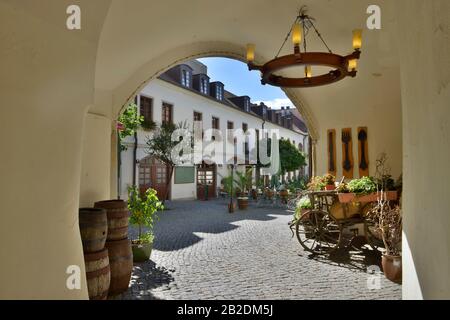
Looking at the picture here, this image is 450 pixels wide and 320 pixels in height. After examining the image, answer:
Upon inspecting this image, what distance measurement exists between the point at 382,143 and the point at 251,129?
62.6ft

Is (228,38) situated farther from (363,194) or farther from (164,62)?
(363,194)

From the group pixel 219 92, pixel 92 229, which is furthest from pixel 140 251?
pixel 219 92

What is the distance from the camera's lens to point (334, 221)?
555cm

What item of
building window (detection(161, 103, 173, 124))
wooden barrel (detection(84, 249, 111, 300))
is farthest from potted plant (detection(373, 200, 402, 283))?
building window (detection(161, 103, 173, 124))

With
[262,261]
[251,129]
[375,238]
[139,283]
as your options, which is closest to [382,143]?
[375,238]

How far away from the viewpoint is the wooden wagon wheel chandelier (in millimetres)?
4074

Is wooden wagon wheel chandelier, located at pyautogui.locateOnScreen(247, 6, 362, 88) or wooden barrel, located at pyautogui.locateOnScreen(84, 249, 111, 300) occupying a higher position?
wooden wagon wheel chandelier, located at pyautogui.locateOnScreen(247, 6, 362, 88)

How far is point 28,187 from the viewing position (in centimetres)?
205

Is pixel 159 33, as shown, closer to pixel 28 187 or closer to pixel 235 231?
pixel 28 187

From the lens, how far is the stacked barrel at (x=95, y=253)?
130 inches

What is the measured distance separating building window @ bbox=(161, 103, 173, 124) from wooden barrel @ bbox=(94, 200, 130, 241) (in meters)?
12.8

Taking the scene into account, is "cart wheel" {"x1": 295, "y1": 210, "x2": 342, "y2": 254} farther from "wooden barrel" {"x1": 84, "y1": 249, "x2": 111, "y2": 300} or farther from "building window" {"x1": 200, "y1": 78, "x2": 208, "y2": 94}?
"building window" {"x1": 200, "y1": 78, "x2": 208, "y2": 94}

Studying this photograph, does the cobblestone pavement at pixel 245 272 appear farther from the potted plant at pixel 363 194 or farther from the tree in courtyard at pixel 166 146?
the tree in courtyard at pixel 166 146

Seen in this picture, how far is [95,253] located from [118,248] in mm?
545
